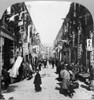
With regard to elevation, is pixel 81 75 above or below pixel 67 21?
below

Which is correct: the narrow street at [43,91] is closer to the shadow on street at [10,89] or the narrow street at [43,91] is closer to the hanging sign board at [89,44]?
the shadow on street at [10,89]

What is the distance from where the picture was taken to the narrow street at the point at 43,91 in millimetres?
2682

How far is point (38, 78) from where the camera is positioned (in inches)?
107

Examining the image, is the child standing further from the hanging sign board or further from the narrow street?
the hanging sign board

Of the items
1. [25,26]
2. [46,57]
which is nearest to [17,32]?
[25,26]

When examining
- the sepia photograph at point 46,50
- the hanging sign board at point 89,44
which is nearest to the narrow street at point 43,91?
the sepia photograph at point 46,50

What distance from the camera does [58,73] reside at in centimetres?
276

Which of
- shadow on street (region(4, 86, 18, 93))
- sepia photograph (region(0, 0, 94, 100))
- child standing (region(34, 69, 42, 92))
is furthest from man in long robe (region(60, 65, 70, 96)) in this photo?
shadow on street (region(4, 86, 18, 93))

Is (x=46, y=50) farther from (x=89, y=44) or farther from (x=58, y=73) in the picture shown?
(x=89, y=44)

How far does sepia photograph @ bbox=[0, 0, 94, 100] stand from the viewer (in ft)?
8.83

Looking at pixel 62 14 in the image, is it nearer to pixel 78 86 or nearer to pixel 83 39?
pixel 83 39

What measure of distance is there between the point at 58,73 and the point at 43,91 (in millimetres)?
172

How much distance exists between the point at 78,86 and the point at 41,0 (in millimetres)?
649

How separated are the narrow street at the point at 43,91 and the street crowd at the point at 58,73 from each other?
3 cm
